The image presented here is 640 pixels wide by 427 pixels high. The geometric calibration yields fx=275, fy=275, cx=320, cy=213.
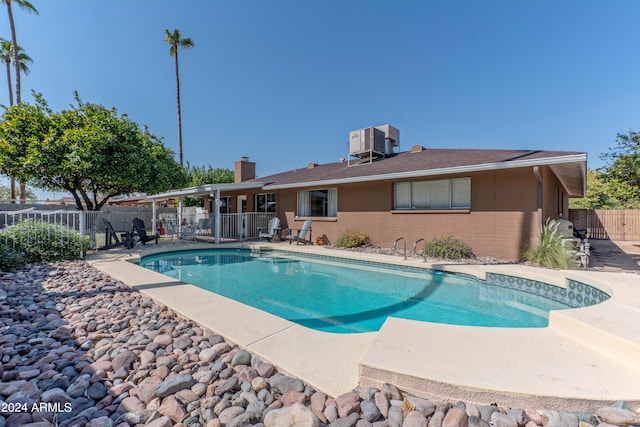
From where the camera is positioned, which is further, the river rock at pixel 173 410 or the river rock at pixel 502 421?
the river rock at pixel 173 410

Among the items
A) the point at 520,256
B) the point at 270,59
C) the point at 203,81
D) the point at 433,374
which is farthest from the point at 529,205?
the point at 203,81

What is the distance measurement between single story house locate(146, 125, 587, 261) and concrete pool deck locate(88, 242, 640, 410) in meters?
4.51

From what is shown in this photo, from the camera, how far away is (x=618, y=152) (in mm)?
12430

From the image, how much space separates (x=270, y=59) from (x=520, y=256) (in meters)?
13.9

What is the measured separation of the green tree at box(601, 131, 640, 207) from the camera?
11133 mm

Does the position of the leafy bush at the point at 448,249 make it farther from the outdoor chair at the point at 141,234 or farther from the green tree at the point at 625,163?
the outdoor chair at the point at 141,234

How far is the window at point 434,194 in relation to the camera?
29.0 feet

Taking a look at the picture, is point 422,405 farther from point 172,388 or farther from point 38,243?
point 38,243

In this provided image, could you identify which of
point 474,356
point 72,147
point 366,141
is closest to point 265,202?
point 366,141

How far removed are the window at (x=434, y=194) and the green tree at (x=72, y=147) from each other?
978 centimetres

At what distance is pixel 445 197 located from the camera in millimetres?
9172

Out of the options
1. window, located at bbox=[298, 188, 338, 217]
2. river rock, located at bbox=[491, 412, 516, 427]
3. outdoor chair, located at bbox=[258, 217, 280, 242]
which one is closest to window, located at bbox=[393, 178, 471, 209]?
window, located at bbox=[298, 188, 338, 217]

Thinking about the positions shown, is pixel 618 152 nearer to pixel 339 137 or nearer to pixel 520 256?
pixel 520 256

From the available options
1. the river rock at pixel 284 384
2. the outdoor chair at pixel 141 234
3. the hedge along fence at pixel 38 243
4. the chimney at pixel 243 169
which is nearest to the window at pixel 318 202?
the outdoor chair at pixel 141 234
